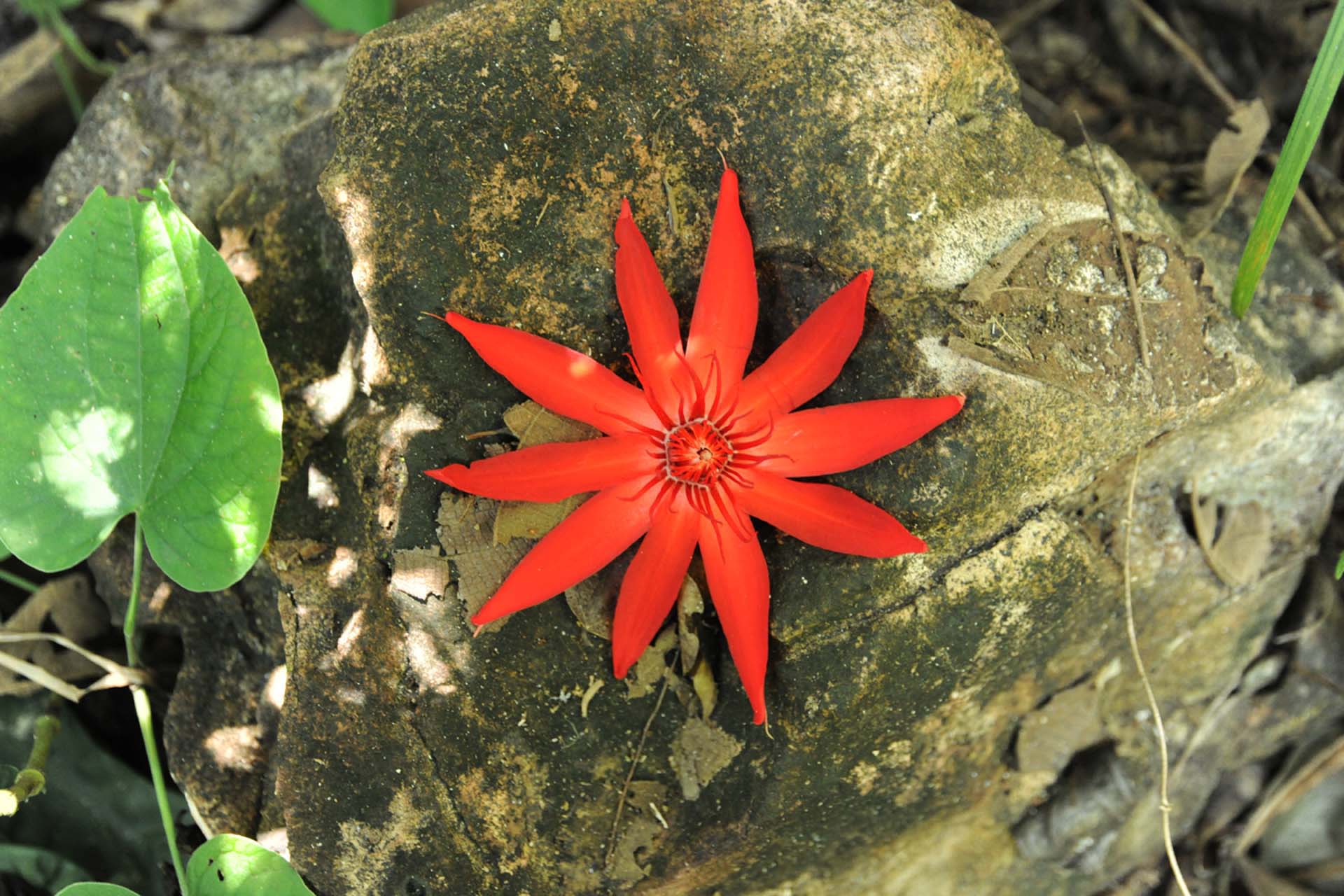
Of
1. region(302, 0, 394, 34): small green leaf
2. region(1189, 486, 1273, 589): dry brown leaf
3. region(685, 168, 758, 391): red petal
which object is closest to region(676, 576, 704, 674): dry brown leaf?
region(685, 168, 758, 391): red petal

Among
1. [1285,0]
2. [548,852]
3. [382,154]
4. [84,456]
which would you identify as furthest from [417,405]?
[1285,0]

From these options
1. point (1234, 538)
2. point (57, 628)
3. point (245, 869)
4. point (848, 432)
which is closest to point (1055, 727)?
point (1234, 538)

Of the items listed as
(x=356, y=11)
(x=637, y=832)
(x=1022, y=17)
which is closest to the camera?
(x=637, y=832)

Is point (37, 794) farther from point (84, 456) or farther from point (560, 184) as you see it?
point (560, 184)

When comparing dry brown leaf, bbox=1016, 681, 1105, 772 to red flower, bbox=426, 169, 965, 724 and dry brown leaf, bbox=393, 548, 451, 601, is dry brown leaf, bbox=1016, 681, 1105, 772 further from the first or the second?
dry brown leaf, bbox=393, 548, 451, 601

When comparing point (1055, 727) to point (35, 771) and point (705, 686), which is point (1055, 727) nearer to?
point (705, 686)

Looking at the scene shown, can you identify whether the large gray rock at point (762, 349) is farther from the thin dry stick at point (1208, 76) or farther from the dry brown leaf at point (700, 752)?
the thin dry stick at point (1208, 76)
